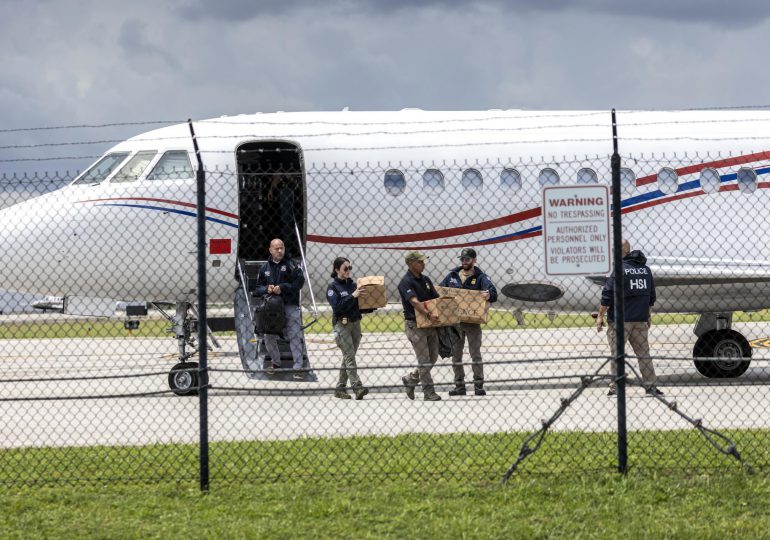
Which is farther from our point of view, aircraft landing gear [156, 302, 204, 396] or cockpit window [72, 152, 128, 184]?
cockpit window [72, 152, 128, 184]

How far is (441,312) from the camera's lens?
47.9 feet

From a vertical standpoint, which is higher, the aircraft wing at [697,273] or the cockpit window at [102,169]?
the cockpit window at [102,169]

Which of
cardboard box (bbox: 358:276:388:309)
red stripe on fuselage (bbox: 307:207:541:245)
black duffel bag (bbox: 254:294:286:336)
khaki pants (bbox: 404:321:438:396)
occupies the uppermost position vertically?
red stripe on fuselage (bbox: 307:207:541:245)

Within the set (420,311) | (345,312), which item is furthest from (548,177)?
(345,312)

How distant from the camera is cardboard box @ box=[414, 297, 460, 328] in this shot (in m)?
14.6

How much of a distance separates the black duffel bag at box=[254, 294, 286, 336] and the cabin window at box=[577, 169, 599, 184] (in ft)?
16.9

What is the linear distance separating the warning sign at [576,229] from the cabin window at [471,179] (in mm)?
7468

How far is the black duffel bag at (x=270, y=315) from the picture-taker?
14.9 m

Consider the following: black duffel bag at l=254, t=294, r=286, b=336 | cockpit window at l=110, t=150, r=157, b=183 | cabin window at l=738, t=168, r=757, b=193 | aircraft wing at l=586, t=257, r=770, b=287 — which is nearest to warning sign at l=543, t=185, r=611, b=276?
black duffel bag at l=254, t=294, r=286, b=336

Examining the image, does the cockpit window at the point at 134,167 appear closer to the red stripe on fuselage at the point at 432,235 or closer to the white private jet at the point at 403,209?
the white private jet at the point at 403,209

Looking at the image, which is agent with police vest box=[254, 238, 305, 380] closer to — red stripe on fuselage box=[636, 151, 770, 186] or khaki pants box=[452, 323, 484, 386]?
khaki pants box=[452, 323, 484, 386]

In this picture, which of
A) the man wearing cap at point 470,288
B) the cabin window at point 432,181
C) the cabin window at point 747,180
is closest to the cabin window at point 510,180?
the cabin window at point 432,181

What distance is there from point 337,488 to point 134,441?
3.56 m

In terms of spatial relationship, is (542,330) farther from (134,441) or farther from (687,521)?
(687,521)
